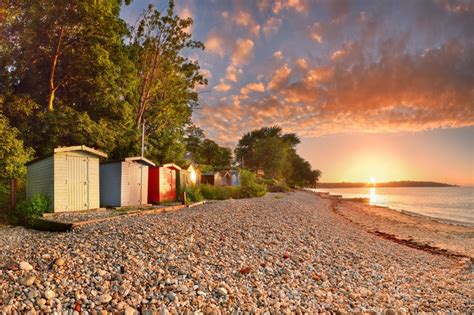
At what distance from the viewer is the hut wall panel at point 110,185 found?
17.0 m

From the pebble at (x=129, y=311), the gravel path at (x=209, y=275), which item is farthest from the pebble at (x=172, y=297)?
the pebble at (x=129, y=311)

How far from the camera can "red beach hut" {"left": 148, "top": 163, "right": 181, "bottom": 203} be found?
20141 mm

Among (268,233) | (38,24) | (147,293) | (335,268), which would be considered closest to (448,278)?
(335,268)

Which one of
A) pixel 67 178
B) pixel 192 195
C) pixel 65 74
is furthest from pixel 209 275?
pixel 65 74

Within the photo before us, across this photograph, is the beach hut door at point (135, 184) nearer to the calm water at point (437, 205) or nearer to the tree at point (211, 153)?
the calm water at point (437, 205)

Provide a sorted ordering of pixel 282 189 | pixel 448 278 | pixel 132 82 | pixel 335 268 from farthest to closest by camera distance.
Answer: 1. pixel 282 189
2. pixel 132 82
3. pixel 448 278
4. pixel 335 268

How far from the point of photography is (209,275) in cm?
589

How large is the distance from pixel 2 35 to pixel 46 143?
8.82 metres

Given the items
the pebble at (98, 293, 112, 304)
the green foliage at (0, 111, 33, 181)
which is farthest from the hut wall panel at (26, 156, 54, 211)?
the pebble at (98, 293, 112, 304)

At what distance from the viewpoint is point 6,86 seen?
874 inches

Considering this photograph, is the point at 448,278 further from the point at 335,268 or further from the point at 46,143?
the point at 46,143

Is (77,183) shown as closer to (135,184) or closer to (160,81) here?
(135,184)

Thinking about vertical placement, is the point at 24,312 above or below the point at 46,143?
below

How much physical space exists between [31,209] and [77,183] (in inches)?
96.4
